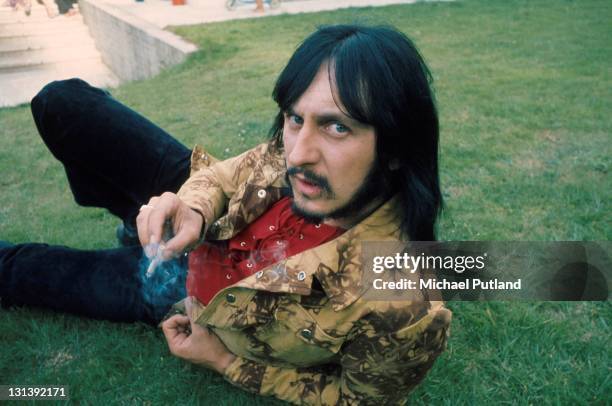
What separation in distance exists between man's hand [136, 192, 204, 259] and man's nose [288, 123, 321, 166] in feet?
1.41

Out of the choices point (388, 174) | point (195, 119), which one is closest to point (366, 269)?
point (388, 174)

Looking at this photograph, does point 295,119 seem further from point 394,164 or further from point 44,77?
point 44,77

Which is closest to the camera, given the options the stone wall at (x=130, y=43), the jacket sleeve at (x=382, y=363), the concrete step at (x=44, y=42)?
the jacket sleeve at (x=382, y=363)

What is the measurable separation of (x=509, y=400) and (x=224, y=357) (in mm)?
1139

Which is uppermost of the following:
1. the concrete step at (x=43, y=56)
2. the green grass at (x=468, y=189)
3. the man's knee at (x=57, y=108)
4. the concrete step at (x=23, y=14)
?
the man's knee at (x=57, y=108)

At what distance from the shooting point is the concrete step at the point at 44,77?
10250mm

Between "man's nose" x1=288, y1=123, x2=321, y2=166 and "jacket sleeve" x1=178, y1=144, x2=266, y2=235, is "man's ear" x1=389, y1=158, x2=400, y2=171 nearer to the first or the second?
"man's nose" x1=288, y1=123, x2=321, y2=166

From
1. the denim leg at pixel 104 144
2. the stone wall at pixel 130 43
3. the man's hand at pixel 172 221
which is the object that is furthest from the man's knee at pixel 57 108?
the stone wall at pixel 130 43

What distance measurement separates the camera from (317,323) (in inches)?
65.8

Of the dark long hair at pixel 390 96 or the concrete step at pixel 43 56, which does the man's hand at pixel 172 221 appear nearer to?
the dark long hair at pixel 390 96

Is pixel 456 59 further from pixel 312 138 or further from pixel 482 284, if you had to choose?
pixel 312 138

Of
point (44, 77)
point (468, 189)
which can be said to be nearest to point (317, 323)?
point (468, 189)

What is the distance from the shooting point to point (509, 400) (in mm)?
2139


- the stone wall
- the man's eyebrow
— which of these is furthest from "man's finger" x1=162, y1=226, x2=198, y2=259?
the stone wall
